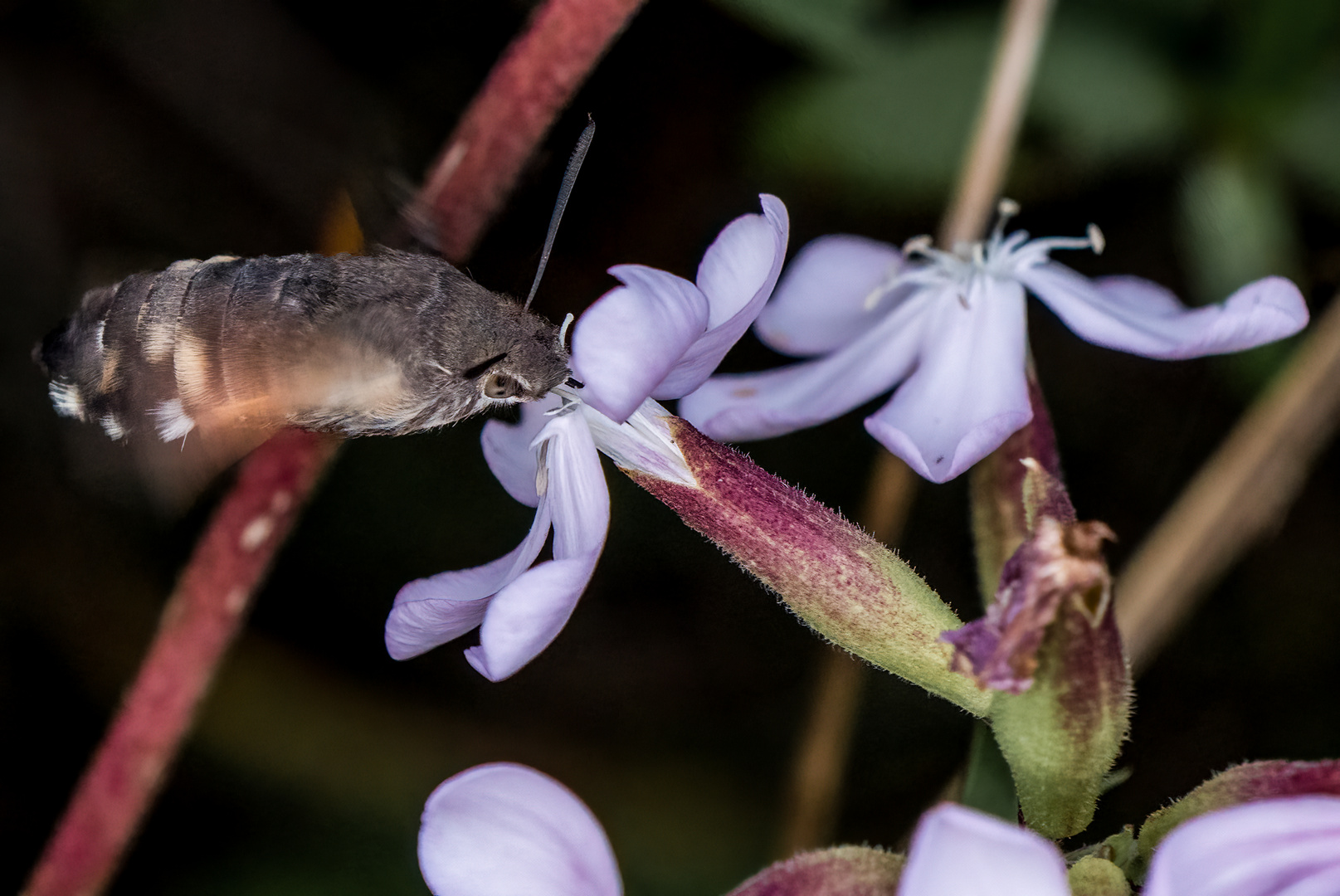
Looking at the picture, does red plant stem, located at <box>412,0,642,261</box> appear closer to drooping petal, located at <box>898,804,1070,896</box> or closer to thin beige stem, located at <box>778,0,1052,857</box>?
thin beige stem, located at <box>778,0,1052,857</box>

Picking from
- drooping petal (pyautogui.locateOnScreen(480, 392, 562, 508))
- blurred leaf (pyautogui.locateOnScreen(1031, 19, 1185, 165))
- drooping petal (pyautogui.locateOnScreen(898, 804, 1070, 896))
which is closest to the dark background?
blurred leaf (pyautogui.locateOnScreen(1031, 19, 1185, 165))

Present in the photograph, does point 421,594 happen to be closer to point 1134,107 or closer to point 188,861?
point 188,861

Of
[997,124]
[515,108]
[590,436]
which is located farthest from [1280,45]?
[590,436]

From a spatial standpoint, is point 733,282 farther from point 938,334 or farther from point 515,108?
point 515,108

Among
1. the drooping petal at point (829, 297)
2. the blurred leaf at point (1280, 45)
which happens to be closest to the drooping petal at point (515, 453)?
the drooping petal at point (829, 297)

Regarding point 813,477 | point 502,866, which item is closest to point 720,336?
point 502,866

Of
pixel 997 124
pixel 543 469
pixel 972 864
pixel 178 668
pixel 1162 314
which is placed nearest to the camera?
pixel 972 864
